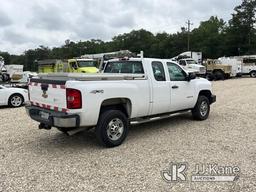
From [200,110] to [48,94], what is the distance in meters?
4.51

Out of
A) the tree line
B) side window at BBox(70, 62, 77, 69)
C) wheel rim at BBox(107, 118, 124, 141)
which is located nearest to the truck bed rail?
wheel rim at BBox(107, 118, 124, 141)

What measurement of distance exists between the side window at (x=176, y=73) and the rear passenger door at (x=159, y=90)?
0.32 meters

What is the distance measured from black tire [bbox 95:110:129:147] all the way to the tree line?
172 feet

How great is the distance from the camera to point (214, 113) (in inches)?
380

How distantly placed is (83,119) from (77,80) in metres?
0.73

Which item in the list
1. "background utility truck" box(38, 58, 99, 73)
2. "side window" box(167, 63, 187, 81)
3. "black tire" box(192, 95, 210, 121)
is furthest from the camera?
"background utility truck" box(38, 58, 99, 73)

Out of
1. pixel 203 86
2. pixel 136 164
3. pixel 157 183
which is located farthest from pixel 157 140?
pixel 203 86

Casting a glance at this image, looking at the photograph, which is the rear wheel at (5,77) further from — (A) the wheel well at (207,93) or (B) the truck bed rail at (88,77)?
(B) the truck bed rail at (88,77)

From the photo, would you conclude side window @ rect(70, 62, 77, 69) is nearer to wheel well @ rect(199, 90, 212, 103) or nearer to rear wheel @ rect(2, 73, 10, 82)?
rear wheel @ rect(2, 73, 10, 82)

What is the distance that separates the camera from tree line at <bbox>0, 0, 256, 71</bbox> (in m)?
59.2

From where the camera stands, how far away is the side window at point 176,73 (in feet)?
24.7

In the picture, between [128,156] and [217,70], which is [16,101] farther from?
[217,70]

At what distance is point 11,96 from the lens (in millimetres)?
12242

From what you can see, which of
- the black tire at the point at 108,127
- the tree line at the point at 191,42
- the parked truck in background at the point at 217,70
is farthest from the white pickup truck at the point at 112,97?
the tree line at the point at 191,42
